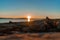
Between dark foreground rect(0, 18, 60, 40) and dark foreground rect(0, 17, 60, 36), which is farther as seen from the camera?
dark foreground rect(0, 17, 60, 36)

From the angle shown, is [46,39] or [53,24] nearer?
[46,39]

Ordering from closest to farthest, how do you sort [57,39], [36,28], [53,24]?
[57,39] → [36,28] → [53,24]

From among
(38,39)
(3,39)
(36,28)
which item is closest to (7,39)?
(3,39)

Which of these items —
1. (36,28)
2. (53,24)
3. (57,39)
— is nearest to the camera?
(57,39)

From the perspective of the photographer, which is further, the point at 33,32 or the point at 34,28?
the point at 34,28

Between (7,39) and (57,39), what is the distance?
134cm

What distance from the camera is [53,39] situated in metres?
3.26

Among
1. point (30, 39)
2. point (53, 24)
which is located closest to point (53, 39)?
point (30, 39)

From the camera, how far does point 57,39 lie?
128 inches

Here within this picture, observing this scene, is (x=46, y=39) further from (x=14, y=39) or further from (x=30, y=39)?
(x=14, y=39)

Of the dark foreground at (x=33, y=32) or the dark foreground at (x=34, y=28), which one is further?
the dark foreground at (x=34, y=28)

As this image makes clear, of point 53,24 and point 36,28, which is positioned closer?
point 36,28

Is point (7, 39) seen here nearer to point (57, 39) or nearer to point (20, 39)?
point (20, 39)

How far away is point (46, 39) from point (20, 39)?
0.70 m
